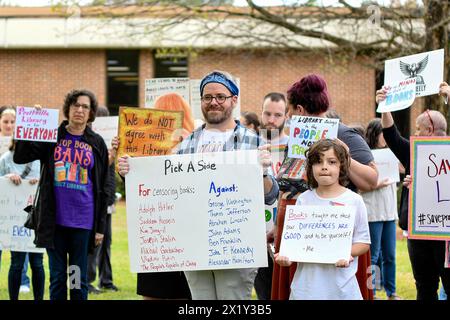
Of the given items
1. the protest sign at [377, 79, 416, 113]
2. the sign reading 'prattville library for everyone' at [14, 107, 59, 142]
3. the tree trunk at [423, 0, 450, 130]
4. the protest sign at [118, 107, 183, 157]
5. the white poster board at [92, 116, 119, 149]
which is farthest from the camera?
the tree trunk at [423, 0, 450, 130]

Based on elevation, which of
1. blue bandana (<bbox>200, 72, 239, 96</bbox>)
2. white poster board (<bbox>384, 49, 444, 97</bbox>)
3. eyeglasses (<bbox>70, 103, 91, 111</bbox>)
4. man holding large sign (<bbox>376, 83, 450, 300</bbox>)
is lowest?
man holding large sign (<bbox>376, 83, 450, 300</bbox>)

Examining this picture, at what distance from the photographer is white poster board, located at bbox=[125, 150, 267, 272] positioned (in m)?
5.08

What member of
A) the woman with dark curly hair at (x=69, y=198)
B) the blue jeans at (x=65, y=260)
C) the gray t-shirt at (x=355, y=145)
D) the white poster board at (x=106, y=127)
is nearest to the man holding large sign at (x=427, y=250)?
the gray t-shirt at (x=355, y=145)

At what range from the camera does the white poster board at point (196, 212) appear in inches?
200

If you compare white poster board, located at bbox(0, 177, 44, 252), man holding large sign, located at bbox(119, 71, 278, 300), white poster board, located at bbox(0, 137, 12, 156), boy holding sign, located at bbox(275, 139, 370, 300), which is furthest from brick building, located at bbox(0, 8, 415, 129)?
boy holding sign, located at bbox(275, 139, 370, 300)

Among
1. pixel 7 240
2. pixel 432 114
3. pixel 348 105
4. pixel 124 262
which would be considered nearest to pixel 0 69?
pixel 348 105

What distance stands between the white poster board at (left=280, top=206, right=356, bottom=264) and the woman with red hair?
27 cm

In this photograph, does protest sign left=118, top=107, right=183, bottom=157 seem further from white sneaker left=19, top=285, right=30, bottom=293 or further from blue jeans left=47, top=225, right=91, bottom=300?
white sneaker left=19, top=285, right=30, bottom=293

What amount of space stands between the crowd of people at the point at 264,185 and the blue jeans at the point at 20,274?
1 cm

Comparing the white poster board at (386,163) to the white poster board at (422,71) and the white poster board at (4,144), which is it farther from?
the white poster board at (4,144)

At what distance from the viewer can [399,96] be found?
5594 millimetres

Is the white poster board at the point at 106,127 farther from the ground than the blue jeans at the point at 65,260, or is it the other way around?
the white poster board at the point at 106,127
